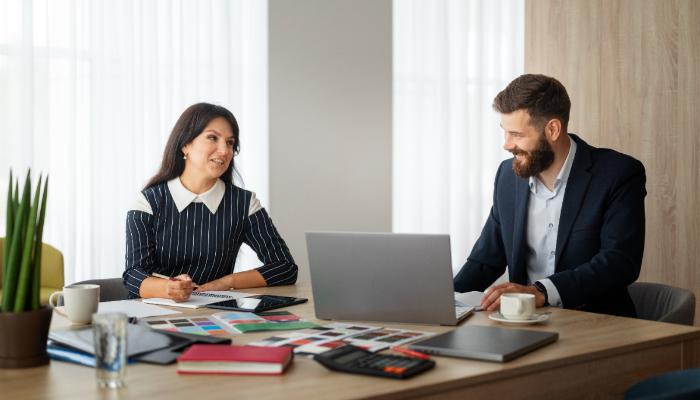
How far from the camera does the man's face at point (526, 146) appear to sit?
2.25m

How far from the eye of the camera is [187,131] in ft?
8.17

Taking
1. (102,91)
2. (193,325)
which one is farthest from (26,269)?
(102,91)

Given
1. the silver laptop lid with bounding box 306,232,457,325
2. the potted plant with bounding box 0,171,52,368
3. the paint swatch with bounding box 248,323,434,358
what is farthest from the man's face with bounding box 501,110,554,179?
the potted plant with bounding box 0,171,52,368

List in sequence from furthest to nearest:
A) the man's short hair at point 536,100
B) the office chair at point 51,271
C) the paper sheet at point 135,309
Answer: the office chair at point 51,271, the man's short hair at point 536,100, the paper sheet at point 135,309

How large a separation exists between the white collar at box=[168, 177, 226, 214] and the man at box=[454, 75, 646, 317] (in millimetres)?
948

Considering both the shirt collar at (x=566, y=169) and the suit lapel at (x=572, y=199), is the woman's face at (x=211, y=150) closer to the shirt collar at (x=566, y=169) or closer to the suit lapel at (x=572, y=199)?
the shirt collar at (x=566, y=169)

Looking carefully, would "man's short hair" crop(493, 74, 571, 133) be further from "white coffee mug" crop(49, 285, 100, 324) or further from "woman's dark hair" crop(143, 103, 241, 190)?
"white coffee mug" crop(49, 285, 100, 324)

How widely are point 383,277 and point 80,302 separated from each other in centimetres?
71

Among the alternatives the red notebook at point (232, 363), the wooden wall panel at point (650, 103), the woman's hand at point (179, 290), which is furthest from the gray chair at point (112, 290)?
the wooden wall panel at point (650, 103)

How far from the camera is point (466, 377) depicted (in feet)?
3.58

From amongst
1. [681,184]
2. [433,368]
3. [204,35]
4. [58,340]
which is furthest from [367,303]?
[204,35]

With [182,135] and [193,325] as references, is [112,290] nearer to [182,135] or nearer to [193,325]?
[182,135]

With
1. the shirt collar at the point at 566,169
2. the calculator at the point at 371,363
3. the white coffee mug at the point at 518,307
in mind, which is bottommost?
the calculator at the point at 371,363

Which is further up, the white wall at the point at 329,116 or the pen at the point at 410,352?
the white wall at the point at 329,116
